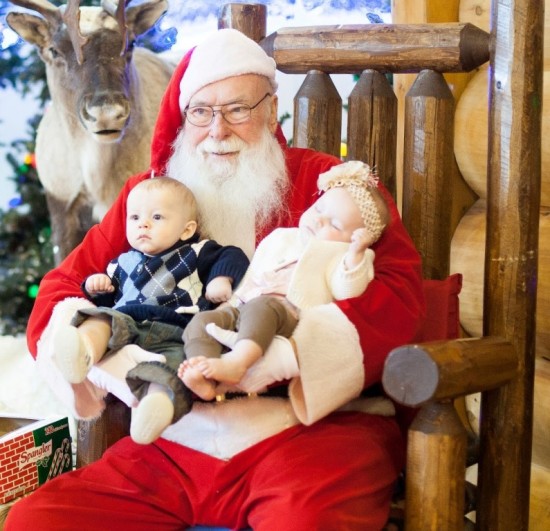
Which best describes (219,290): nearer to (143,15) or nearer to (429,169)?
(429,169)

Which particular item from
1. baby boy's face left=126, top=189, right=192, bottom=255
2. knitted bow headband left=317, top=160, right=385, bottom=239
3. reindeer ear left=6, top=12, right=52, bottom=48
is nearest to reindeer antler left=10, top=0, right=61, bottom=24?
reindeer ear left=6, top=12, right=52, bottom=48

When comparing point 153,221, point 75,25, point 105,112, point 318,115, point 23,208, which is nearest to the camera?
point 153,221

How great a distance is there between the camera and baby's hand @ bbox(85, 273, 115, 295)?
6.40ft

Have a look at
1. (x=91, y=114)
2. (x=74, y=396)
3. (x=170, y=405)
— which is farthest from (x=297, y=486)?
(x=91, y=114)

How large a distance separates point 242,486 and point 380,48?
1081 mm

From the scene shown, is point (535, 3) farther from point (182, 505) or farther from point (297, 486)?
point (182, 505)

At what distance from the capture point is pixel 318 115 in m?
2.35

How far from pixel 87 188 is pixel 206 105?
1.41 meters

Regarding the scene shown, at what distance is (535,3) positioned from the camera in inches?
76.4

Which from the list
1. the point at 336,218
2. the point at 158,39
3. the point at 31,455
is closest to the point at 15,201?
the point at 158,39

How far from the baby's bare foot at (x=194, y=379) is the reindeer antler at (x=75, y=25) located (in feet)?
6.05

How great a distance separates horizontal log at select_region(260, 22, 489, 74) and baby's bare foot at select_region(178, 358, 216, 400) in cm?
98

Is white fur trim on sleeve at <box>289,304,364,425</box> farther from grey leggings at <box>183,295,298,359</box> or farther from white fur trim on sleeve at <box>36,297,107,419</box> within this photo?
white fur trim on sleeve at <box>36,297,107,419</box>

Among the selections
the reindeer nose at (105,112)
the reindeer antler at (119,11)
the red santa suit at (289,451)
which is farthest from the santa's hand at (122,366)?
the reindeer antler at (119,11)
